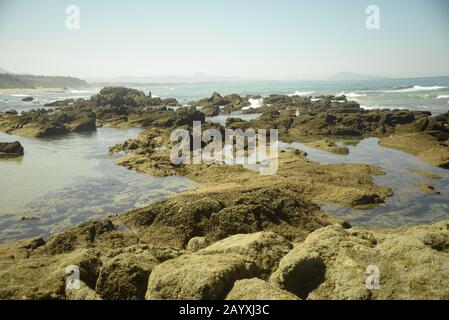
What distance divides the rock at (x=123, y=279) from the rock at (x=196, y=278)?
221mm

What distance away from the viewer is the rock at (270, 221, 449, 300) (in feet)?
14.5

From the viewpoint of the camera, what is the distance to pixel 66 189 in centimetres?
1501

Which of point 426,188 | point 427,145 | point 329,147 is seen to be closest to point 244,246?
point 426,188

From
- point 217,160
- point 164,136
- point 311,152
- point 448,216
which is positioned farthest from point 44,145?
point 448,216

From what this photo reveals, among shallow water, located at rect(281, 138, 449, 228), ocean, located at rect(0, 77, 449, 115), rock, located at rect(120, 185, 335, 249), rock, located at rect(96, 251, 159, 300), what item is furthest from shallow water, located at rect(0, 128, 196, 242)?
ocean, located at rect(0, 77, 449, 115)

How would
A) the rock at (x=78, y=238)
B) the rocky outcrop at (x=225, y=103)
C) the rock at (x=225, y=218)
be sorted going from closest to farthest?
the rock at (x=78, y=238) → the rock at (x=225, y=218) → the rocky outcrop at (x=225, y=103)

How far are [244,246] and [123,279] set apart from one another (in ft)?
6.28

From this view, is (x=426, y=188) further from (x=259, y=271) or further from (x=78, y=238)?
(x=78, y=238)

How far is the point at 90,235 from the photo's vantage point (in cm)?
969

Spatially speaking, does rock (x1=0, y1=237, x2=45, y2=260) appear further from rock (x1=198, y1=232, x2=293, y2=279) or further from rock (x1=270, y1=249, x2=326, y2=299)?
rock (x1=270, y1=249, x2=326, y2=299)

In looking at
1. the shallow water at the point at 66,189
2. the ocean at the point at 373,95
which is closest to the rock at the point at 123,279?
the shallow water at the point at 66,189

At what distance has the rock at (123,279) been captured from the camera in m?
4.86

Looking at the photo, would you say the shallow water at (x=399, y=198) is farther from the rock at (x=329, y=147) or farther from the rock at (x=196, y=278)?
the rock at (x=196, y=278)
